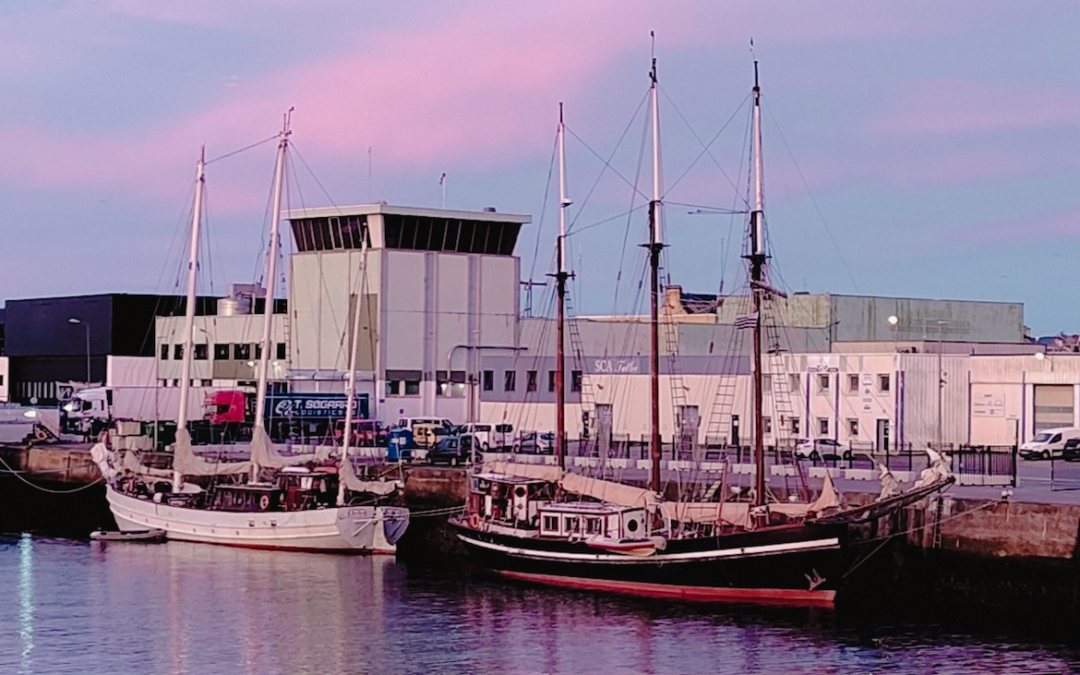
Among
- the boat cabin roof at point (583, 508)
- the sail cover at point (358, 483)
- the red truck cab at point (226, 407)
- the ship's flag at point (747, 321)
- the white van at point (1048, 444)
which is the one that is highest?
the ship's flag at point (747, 321)

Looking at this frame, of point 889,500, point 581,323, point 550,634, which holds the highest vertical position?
point 581,323

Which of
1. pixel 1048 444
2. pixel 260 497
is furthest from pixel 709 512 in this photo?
pixel 1048 444

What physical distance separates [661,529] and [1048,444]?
88.7ft

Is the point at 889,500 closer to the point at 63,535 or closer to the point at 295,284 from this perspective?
the point at 63,535

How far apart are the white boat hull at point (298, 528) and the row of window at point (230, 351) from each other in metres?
41.3

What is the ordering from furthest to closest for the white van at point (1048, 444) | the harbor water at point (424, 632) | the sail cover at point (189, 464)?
the white van at point (1048, 444), the sail cover at point (189, 464), the harbor water at point (424, 632)

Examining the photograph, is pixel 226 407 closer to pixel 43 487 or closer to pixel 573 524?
pixel 43 487

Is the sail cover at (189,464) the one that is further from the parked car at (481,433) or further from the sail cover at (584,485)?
the parked car at (481,433)

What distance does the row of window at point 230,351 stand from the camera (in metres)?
118

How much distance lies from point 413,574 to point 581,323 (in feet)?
174

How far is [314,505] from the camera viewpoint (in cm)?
7206

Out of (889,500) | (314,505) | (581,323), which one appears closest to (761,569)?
(889,500)

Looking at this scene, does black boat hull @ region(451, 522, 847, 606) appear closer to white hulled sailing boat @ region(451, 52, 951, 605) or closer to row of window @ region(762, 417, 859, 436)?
white hulled sailing boat @ region(451, 52, 951, 605)

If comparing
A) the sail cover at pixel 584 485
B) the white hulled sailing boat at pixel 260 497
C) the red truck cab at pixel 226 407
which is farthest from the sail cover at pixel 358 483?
the red truck cab at pixel 226 407
